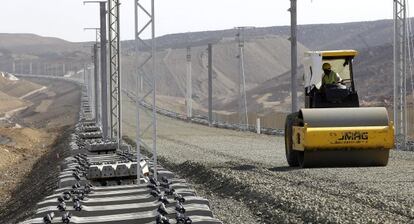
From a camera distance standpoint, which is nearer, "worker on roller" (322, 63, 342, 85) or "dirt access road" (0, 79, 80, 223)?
"dirt access road" (0, 79, 80, 223)

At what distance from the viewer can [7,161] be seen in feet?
139

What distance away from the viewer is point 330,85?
22.7 meters

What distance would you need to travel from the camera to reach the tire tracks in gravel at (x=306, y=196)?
46.3 ft

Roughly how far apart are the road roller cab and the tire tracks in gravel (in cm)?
213

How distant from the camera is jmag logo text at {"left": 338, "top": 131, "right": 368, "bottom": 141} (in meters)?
21.0

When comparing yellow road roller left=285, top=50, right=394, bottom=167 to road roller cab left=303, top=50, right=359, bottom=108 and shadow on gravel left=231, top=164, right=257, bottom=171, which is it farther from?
shadow on gravel left=231, top=164, right=257, bottom=171

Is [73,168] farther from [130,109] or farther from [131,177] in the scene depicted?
[130,109]

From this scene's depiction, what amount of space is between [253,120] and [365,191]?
6449 cm

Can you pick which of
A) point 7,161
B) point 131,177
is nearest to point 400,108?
point 7,161

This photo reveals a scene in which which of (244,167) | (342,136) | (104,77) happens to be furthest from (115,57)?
(342,136)

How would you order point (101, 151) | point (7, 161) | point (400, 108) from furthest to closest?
point (7, 161)
point (400, 108)
point (101, 151)

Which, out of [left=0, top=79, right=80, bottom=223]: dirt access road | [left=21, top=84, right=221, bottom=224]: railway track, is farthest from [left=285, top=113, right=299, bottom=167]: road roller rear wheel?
[left=21, top=84, right=221, bottom=224]: railway track

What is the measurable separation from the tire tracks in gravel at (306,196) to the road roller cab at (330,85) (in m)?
2.13

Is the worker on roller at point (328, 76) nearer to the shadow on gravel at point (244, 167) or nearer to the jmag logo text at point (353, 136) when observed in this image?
the jmag logo text at point (353, 136)
